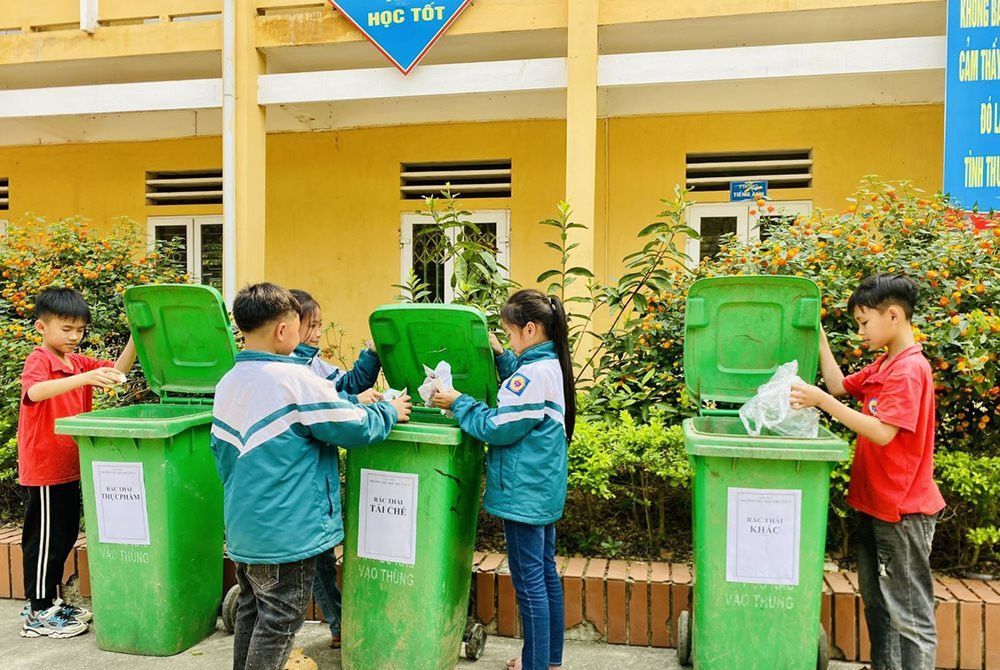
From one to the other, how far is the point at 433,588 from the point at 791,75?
506 centimetres

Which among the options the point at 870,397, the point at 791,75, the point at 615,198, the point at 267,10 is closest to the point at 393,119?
the point at 267,10

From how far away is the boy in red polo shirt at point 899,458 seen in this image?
8.09ft

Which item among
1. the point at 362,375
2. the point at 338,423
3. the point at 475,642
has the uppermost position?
the point at 362,375

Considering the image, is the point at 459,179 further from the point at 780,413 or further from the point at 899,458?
the point at 899,458

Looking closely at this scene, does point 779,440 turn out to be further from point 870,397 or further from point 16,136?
point 16,136

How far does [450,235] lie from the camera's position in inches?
306

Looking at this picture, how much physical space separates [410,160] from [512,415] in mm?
6007

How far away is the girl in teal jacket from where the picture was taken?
2.63 m

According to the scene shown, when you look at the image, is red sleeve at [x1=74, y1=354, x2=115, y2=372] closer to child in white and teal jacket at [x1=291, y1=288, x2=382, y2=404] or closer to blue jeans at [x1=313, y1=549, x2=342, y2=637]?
child in white and teal jacket at [x1=291, y1=288, x2=382, y2=404]

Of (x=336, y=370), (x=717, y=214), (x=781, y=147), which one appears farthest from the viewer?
(x=717, y=214)

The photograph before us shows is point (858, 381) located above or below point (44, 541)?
above

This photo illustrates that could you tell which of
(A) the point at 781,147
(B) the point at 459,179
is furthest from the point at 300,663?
(A) the point at 781,147

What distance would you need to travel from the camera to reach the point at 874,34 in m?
6.45

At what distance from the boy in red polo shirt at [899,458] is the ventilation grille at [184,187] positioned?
7.63 m
